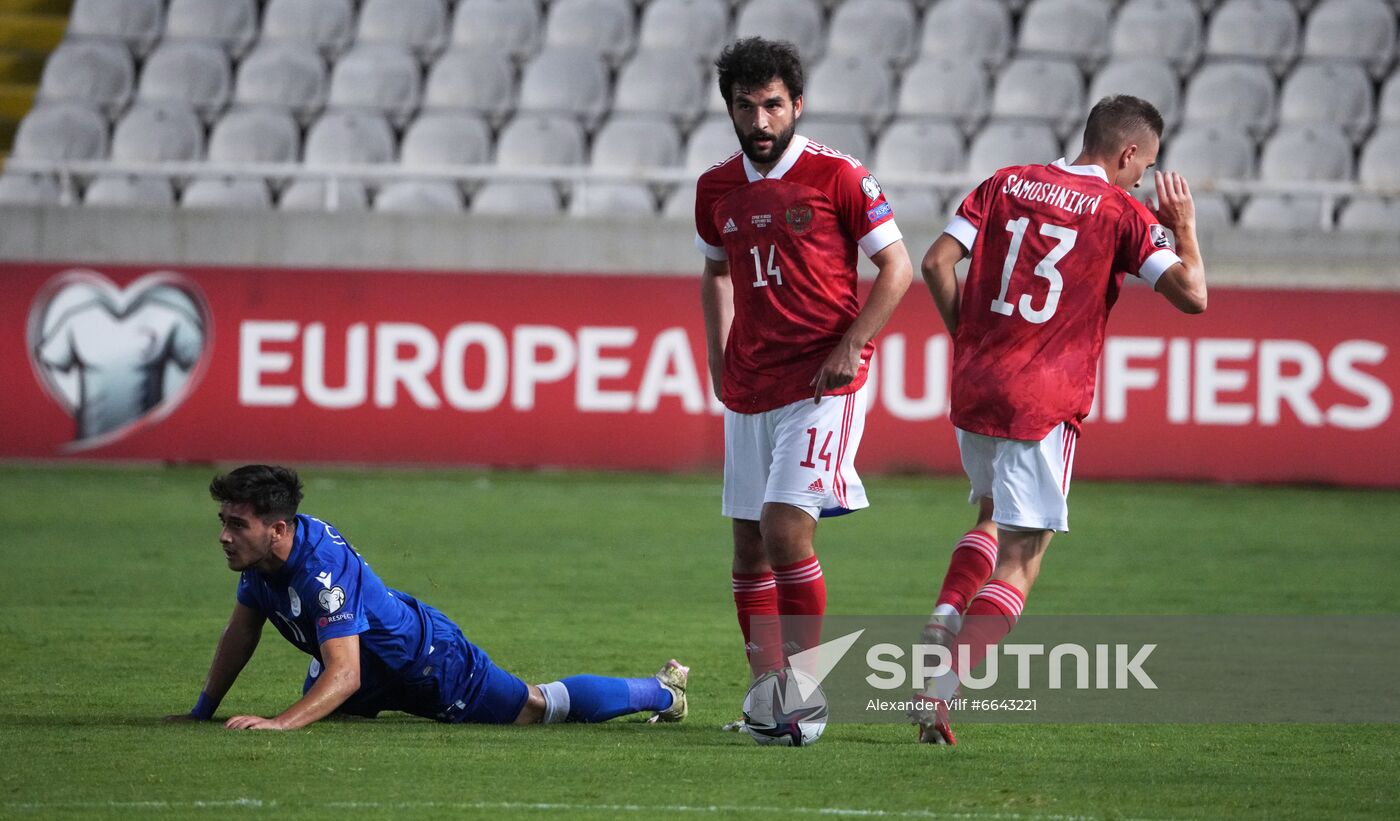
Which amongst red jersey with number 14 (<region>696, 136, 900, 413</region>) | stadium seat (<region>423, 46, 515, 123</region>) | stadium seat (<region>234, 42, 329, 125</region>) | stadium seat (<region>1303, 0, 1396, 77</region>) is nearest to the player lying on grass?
red jersey with number 14 (<region>696, 136, 900, 413</region>)

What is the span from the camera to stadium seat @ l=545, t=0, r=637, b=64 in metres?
17.4

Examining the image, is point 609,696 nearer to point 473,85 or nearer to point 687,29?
point 473,85

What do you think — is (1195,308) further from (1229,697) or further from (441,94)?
(441,94)

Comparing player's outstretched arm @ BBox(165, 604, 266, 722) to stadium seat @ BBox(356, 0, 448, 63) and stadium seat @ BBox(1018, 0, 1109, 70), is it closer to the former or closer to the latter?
stadium seat @ BBox(356, 0, 448, 63)

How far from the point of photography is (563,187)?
16.2 metres

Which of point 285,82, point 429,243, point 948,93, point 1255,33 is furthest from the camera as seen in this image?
point 285,82

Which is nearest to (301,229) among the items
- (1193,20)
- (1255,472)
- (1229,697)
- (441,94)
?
(441,94)

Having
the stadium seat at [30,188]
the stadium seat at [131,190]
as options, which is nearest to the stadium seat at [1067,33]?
the stadium seat at [131,190]

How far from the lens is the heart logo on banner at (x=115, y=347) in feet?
45.2

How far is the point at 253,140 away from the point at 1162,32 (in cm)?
897

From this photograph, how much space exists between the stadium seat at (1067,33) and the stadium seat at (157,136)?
8200 mm

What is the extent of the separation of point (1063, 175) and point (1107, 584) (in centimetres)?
419

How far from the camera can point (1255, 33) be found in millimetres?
17031

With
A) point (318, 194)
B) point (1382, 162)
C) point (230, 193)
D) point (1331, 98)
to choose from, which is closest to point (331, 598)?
point (318, 194)
